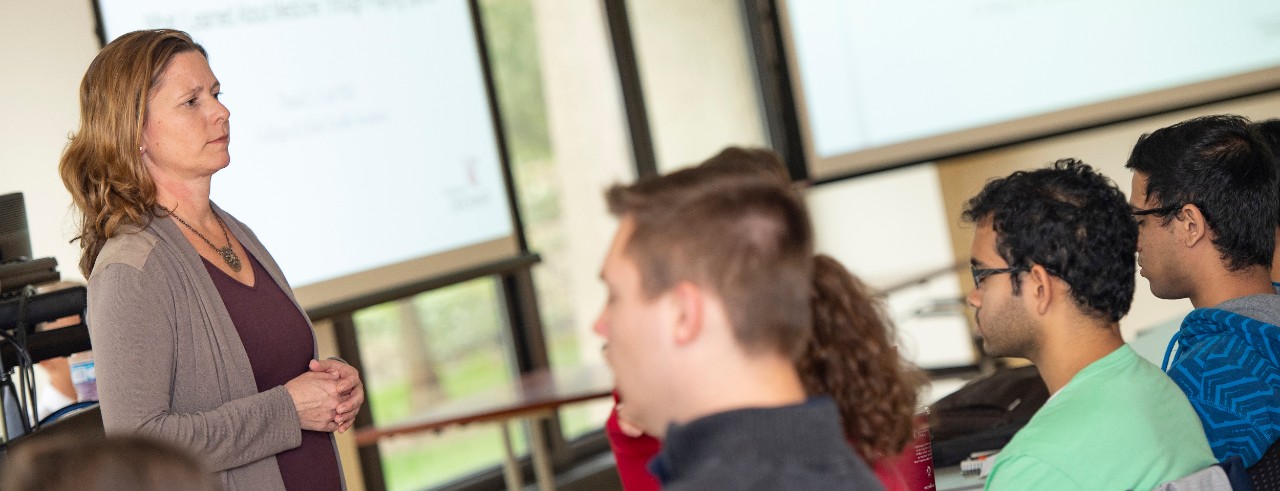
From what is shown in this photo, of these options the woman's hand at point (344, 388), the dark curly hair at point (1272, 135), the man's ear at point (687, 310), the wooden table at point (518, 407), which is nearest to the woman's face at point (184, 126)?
the woman's hand at point (344, 388)

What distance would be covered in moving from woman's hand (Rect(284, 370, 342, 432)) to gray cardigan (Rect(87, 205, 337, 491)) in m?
0.02

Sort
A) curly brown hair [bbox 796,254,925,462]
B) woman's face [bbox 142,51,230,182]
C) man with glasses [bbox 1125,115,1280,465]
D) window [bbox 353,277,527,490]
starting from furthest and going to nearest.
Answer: window [bbox 353,277,527,490]
man with glasses [bbox 1125,115,1280,465]
woman's face [bbox 142,51,230,182]
curly brown hair [bbox 796,254,925,462]

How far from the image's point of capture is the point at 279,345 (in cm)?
Result: 191

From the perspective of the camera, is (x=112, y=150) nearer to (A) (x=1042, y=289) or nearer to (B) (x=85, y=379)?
(B) (x=85, y=379)

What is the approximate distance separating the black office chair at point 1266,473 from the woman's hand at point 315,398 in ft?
4.57

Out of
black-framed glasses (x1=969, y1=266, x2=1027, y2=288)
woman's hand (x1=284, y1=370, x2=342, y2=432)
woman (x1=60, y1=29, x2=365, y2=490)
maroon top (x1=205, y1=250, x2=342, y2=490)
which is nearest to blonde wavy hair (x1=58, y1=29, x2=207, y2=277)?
woman (x1=60, y1=29, x2=365, y2=490)

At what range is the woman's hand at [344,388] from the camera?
6.28 ft

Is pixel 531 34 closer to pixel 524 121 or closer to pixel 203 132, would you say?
pixel 524 121

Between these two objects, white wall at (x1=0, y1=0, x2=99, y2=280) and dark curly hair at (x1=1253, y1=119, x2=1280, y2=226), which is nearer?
dark curly hair at (x1=1253, y1=119, x2=1280, y2=226)

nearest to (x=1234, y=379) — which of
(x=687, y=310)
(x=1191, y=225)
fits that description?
(x=1191, y=225)

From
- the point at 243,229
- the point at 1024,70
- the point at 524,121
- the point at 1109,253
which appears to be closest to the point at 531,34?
the point at 524,121

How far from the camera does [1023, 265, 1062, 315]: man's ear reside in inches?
69.2

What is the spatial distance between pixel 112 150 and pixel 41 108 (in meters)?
1.69

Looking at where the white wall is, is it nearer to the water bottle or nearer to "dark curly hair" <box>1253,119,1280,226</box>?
the water bottle
